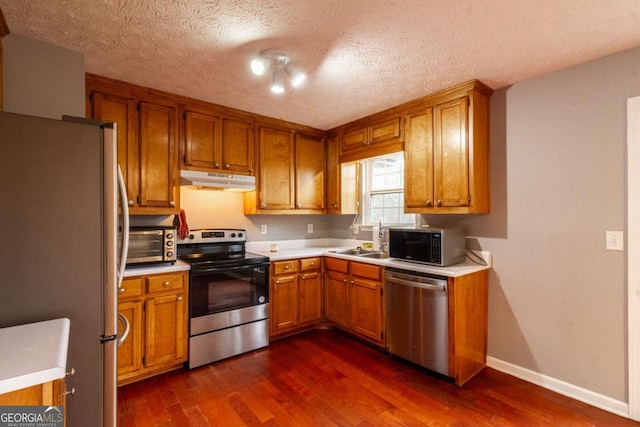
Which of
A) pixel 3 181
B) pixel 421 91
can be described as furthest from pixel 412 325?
pixel 3 181

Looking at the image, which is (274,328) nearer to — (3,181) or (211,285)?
(211,285)

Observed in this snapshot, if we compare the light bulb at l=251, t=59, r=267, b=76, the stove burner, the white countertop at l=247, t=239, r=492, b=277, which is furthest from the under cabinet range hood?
the light bulb at l=251, t=59, r=267, b=76

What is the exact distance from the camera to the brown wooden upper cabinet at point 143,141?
2391mm

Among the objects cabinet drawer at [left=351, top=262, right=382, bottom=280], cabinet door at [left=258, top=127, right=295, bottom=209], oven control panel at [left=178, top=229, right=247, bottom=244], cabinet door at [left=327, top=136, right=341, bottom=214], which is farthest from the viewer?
cabinet door at [left=327, top=136, right=341, bottom=214]

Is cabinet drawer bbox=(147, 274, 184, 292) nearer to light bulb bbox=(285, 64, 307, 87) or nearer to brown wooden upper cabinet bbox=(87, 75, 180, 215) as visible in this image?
brown wooden upper cabinet bbox=(87, 75, 180, 215)

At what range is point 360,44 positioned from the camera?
6.20ft

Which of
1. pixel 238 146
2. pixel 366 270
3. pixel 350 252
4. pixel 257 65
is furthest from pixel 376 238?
pixel 257 65

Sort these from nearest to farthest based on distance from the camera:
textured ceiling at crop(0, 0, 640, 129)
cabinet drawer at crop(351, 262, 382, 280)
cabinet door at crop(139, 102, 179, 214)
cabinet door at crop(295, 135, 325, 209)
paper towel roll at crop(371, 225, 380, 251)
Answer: textured ceiling at crop(0, 0, 640, 129), cabinet door at crop(139, 102, 179, 214), cabinet drawer at crop(351, 262, 382, 280), paper towel roll at crop(371, 225, 380, 251), cabinet door at crop(295, 135, 325, 209)

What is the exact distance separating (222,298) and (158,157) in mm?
1342

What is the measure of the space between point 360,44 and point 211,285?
2.18 metres

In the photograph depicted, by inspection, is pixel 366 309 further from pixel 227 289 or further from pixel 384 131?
pixel 384 131

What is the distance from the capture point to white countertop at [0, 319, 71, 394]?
0.85 meters

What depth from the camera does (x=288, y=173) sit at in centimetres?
352

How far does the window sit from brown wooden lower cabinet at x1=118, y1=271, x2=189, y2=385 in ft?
7.28
